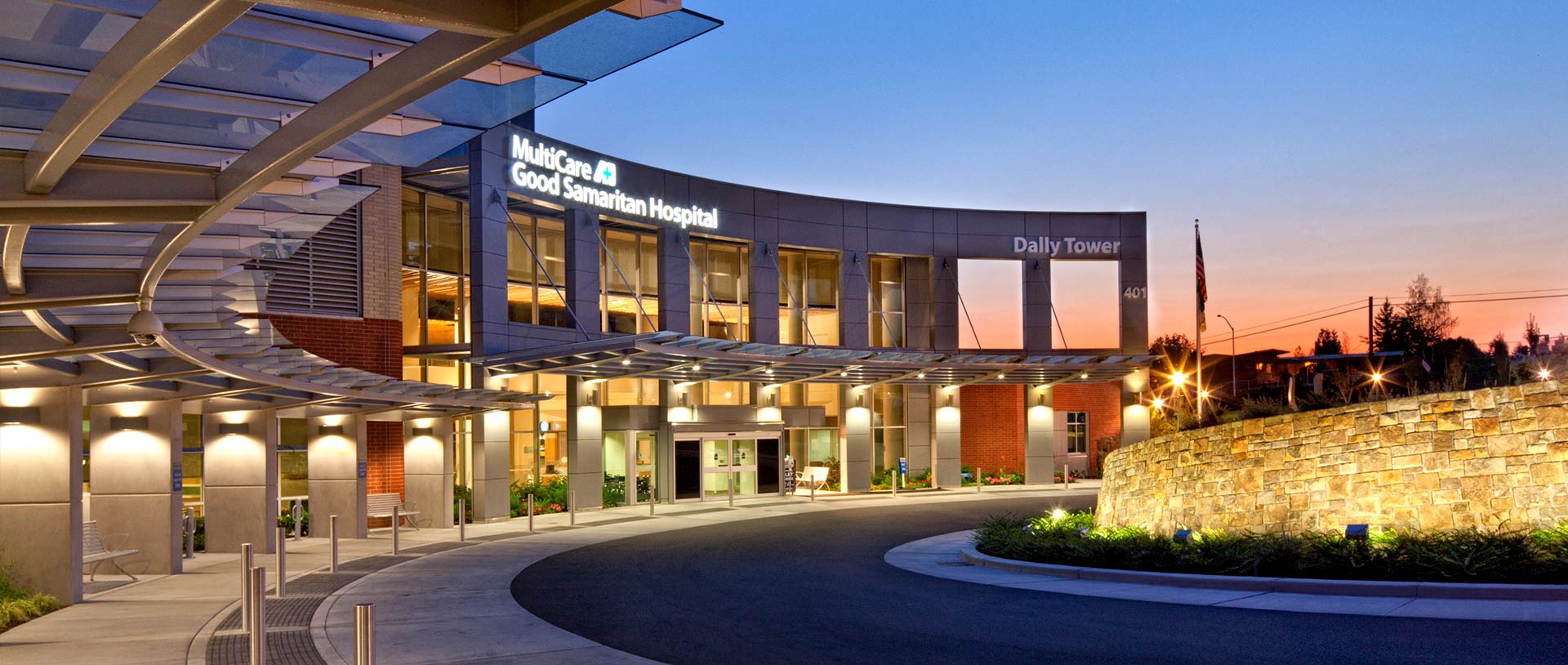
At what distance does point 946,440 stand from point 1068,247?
28.3 ft

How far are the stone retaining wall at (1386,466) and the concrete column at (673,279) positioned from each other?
18815mm

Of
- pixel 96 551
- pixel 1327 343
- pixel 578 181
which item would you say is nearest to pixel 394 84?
pixel 96 551

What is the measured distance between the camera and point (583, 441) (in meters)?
33.2

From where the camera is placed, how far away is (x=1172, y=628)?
508 inches

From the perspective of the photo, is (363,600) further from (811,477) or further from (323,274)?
(811,477)

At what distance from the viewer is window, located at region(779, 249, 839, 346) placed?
41.8 m

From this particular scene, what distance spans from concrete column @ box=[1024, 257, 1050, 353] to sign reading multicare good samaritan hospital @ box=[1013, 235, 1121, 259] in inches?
16.5

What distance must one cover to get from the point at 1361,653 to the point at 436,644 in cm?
895

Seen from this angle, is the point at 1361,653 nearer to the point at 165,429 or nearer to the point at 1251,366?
the point at 165,429

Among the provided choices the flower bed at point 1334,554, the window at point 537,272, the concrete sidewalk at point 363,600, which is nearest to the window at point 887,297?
the window at point 537,272

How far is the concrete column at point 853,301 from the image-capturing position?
41344 mm

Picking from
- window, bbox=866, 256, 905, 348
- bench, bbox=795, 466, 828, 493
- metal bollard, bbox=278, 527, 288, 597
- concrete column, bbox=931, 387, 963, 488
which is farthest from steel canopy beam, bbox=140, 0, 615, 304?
window, bbox=866, 256, 905, 348

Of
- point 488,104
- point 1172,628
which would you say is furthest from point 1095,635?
point 488,104

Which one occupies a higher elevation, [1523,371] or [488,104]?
[488,104]
